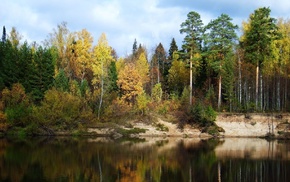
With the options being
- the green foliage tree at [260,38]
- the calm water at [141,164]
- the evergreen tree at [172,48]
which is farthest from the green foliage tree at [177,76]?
the calm water at [141,164]

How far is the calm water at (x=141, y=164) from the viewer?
22984 millimetres

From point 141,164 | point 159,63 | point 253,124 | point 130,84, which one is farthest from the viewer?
point 159,63

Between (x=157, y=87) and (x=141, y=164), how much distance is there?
32849 mm

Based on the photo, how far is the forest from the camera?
5181cm

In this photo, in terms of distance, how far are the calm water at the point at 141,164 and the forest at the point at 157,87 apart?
14081 mm

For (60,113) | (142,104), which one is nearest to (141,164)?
(60,113)

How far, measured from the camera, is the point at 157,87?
60344 millimetres

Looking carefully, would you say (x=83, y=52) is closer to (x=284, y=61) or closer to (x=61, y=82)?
(x=61, y=82)

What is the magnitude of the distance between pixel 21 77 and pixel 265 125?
38292 mm

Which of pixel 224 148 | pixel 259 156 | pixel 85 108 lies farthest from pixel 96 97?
pixel 259 156

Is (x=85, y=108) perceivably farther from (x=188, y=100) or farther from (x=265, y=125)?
(x=265, y=125)

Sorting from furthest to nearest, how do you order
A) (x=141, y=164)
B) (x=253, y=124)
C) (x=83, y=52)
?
(x=83, y=52) → (x=253, y=124) → (x=141, y=164)

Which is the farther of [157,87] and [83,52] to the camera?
[83,52]

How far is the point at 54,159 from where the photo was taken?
2970 centimetres
